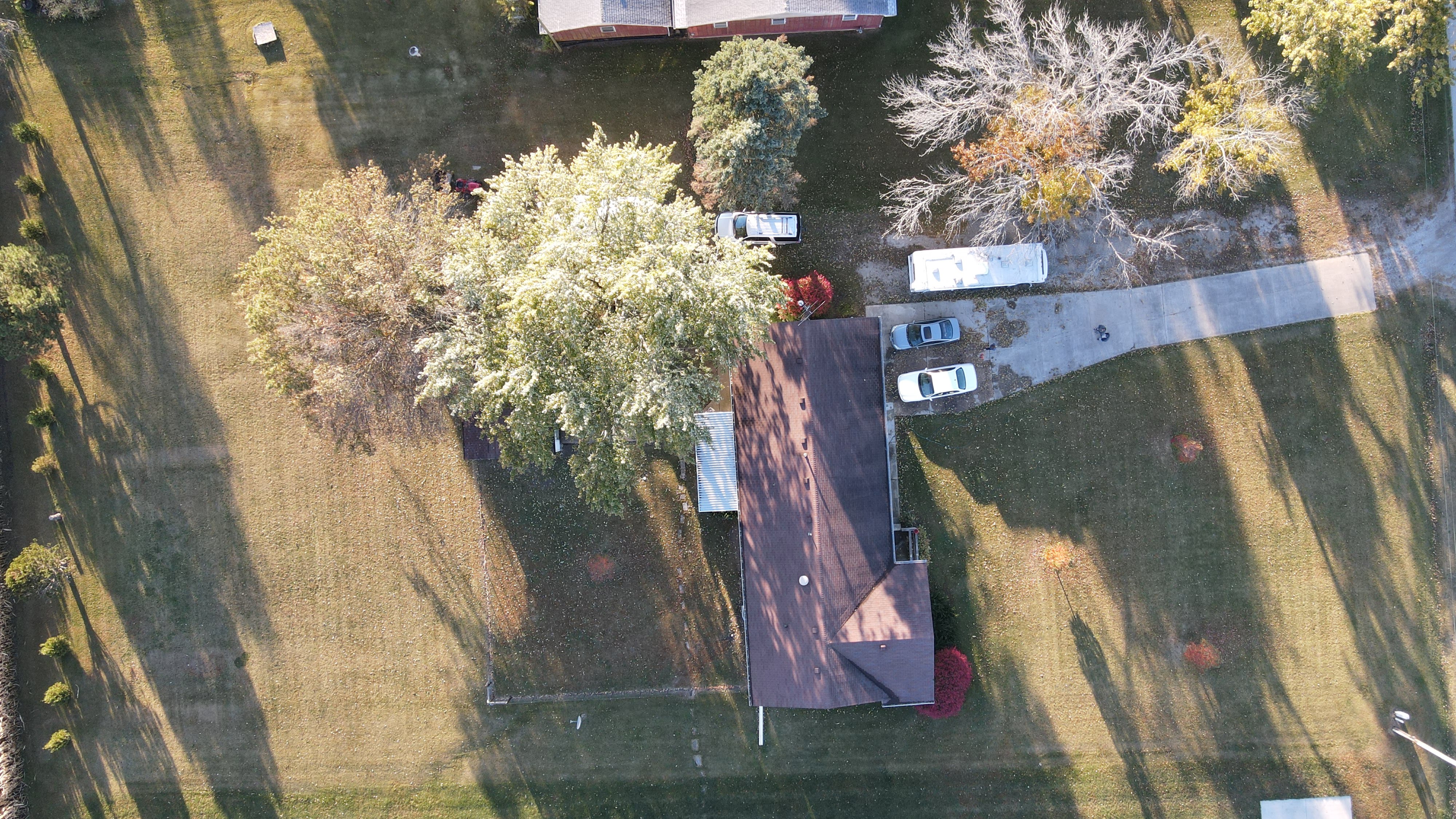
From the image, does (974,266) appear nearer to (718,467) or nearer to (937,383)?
(937,383)

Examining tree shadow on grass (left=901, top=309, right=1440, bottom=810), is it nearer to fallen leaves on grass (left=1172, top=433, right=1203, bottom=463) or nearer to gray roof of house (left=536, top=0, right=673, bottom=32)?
fallen leaves on grass (left=1172, top=433, right=1203, bottom=463)

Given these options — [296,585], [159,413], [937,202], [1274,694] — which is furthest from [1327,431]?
[159,413]

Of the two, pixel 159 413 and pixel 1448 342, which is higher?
pixel 159 413

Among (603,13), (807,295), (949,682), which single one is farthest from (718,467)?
(603,13)

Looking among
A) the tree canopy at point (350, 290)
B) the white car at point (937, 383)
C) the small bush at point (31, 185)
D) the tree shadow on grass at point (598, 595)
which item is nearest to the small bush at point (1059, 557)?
the white car at point (937, 383)

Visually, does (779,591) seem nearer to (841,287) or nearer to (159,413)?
(841,287)

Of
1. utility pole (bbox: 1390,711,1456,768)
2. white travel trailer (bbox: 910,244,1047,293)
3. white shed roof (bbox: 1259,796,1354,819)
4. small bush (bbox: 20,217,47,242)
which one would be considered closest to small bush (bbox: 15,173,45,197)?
small bush (bbox: 20,217,47,242)
